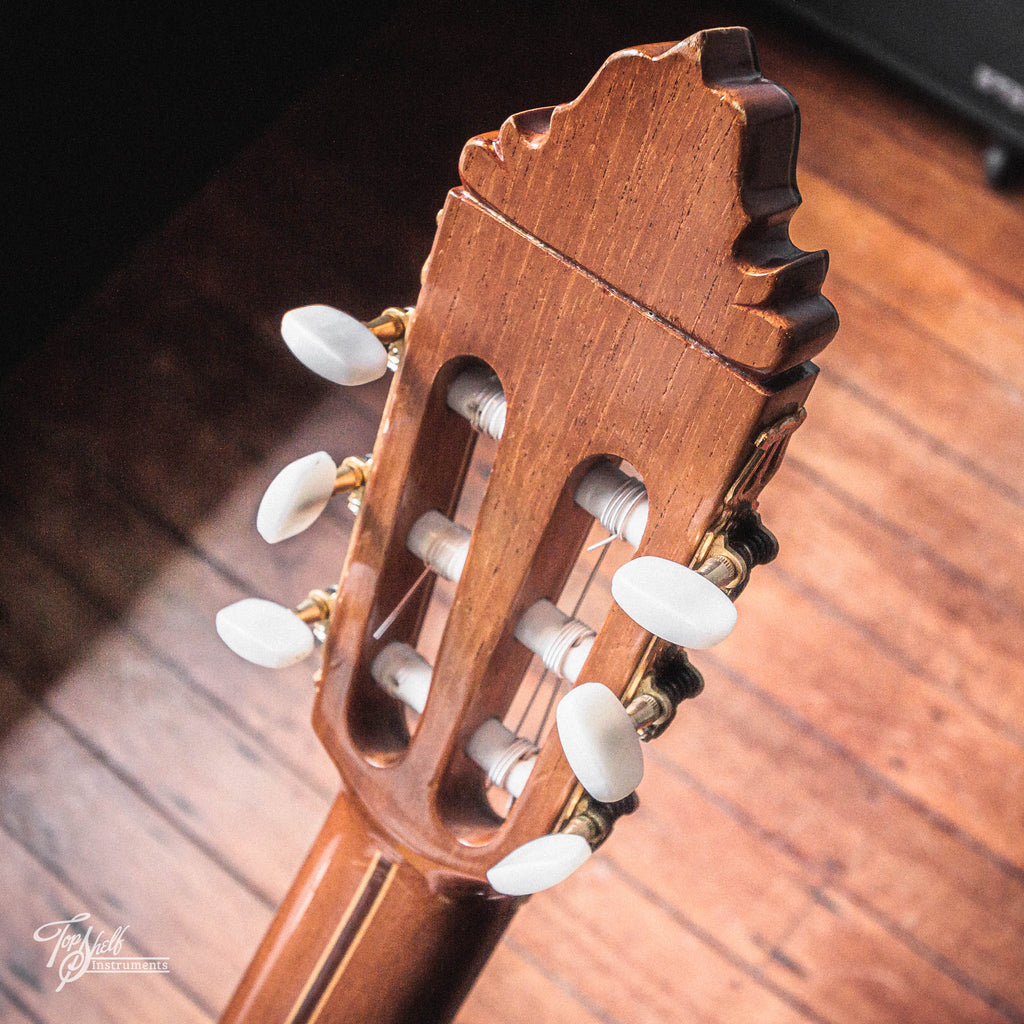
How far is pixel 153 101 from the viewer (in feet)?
1.34

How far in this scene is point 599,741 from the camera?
34 centimetres

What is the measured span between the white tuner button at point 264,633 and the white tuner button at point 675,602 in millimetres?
167

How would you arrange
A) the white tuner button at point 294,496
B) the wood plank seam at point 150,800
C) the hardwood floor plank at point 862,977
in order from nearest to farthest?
the white tuner button at point 294,496
the wood plank seam at point 150,800
the hardwood floor plank at point 862,977

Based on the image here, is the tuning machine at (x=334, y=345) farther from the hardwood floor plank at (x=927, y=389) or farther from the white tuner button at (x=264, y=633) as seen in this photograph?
the hardwood floor plank at (x=927, y=389)

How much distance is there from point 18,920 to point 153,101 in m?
0.65

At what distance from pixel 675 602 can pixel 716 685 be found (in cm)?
62

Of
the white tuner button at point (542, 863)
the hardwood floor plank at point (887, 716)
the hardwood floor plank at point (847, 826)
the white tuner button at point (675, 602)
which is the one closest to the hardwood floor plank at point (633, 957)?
the hardwood floor plank at point (847, 826)

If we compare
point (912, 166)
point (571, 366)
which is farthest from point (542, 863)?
point (912, 166)

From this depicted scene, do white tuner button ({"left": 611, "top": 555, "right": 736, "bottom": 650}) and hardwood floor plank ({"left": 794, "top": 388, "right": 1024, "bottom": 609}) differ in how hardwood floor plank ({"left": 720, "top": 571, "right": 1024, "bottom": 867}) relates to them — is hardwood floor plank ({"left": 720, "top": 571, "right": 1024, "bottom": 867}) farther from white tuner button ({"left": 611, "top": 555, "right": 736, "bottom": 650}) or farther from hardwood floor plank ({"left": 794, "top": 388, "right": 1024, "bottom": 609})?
white tuner button ({"left": 611, "top": 555, "right": 736, "bottom": 650})

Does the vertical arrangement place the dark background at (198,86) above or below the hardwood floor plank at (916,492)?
above

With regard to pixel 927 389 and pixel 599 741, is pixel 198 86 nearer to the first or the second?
pixel 599 741

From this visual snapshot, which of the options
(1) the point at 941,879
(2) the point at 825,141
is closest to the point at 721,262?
(2) the point at 825,141

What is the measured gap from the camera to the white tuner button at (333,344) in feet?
1.19

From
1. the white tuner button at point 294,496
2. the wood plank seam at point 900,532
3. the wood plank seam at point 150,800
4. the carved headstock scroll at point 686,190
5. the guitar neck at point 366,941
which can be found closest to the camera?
the carved headstock scroll at point 686,190
